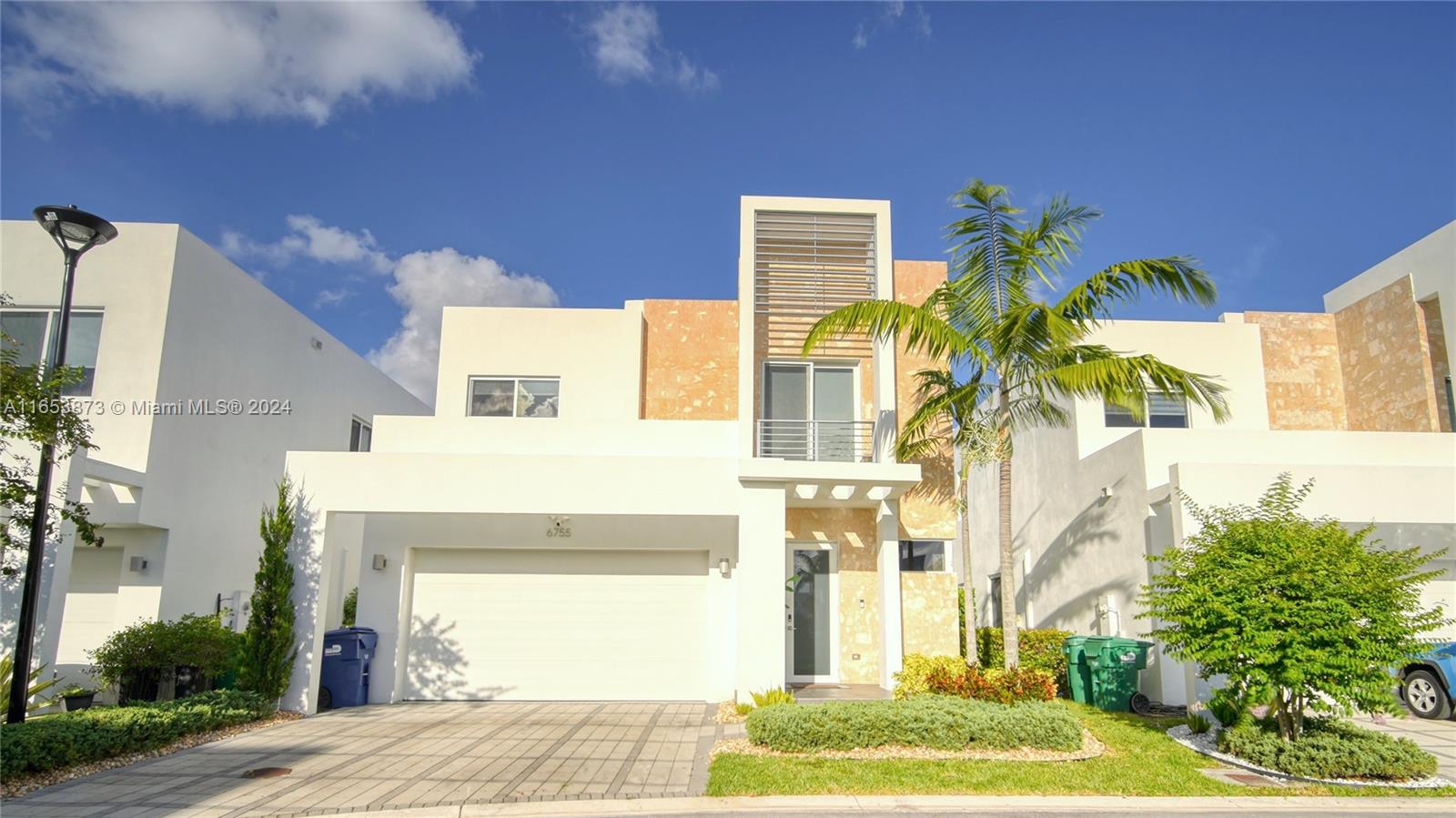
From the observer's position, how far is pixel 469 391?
54.0ft

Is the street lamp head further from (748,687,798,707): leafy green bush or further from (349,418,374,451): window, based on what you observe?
(349,418,374,451): window

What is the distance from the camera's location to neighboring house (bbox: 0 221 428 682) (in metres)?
13.4

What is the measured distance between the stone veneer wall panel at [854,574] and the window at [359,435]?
12023mm

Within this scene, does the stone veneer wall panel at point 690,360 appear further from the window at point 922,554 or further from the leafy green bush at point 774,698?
the leafy green bush at point 774,698

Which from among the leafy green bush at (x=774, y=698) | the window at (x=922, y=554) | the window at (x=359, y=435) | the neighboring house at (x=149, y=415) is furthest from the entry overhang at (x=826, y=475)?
the window at (x=359, y=435)

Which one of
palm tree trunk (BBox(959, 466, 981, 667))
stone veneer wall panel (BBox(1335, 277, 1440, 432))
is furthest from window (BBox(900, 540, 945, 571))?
stone veneer wall panel (BBox(1335, 277, 1440, 432))

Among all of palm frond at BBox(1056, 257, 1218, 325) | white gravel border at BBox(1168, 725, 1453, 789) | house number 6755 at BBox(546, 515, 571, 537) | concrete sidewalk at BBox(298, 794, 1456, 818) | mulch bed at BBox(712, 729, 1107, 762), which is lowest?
concrete sidewalk at BBox(298, 794, 1456, 818)

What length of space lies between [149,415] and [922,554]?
12.7 meters

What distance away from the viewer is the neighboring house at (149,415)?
13430mm

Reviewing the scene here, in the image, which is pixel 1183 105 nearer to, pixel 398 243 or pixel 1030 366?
pixel 1030 366

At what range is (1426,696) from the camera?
1137 cm

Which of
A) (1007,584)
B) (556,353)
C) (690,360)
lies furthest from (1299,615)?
(556,353)

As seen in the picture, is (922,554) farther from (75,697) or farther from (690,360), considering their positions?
(75,697)

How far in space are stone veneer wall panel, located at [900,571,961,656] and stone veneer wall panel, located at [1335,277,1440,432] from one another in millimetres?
10184
